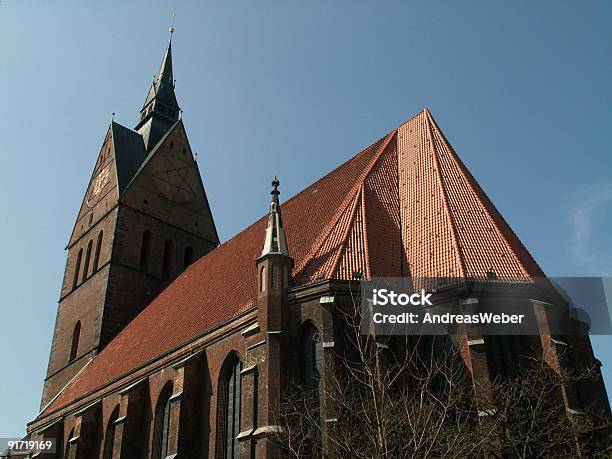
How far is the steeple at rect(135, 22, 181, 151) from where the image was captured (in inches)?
1278

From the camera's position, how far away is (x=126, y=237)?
2658 centimetres

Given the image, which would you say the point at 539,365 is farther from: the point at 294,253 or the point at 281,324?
the point at 294,253

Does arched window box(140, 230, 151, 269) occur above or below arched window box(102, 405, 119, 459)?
above

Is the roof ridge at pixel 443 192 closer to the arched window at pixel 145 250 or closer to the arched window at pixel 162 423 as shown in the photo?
the arched window at pixel 162 423

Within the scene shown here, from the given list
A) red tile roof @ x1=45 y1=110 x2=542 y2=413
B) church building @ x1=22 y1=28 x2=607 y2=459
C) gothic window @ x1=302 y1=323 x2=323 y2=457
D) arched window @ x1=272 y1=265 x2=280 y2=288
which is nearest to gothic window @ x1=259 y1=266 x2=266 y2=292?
church building @ x1=22 y1=28 x2=607 y2=459

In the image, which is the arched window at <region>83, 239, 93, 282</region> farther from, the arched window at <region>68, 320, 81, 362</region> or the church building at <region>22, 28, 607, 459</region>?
the arched window at <region>68, 320, 81, 362</region>

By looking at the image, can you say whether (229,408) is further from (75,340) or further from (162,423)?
(75,340)

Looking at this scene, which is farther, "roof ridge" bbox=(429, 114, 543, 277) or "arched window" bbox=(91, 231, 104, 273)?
"arched window" bbox=(91, 231, 104, 273)

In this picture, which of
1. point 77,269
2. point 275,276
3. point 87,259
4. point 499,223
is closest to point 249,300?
point 275,276

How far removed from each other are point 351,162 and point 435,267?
7.05 meters

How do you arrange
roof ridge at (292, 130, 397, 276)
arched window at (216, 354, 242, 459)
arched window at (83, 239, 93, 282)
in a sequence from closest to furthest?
arched window at (216, 354, 242, 459) → roof ridge at (292, 130, 397, 276) → arched window at (83, 239, 93, 282)

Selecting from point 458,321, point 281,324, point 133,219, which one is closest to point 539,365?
point 458,321

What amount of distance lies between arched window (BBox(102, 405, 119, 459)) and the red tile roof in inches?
47.7

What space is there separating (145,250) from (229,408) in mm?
14001
